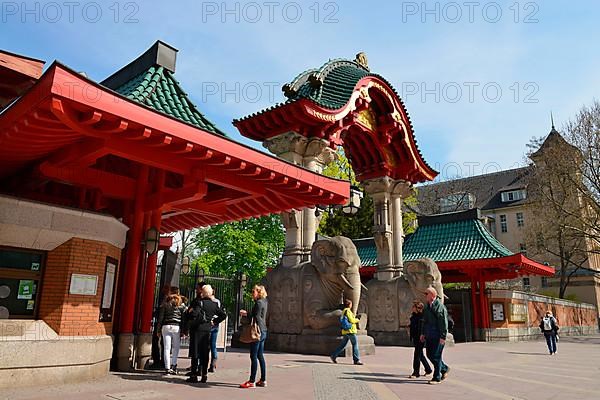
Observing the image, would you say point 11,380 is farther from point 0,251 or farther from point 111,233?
point 111,233

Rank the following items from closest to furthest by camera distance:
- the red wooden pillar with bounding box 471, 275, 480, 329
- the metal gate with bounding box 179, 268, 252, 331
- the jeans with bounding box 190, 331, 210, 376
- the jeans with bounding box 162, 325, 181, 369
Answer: the jeans with bounding box 190, 331, 210, 376, the jeans with bounding box 162, 325, 181, 369, the metal gate with bounding box 179, 268, 252, 331, the red wooden pillar with bounding box 471, 275, 480, 329

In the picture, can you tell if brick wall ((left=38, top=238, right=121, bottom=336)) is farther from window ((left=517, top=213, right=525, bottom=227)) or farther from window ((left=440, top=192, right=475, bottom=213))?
window ((left=517, top=213, right=525, bottom=227))

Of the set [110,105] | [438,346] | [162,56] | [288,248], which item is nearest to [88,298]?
[110,105]

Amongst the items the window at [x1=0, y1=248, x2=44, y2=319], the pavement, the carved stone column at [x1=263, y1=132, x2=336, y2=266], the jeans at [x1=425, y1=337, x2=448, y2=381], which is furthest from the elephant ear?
the window at [x1=0, y1=248, x2=44, y2=319]

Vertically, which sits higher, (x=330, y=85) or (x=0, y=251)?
(x=330, y=85)

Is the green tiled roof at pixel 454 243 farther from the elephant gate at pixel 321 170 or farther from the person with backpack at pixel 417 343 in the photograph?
the person with backpack at pixel 417 343

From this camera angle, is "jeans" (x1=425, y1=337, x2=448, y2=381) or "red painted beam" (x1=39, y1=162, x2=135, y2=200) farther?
"jeans" (x1=425, y1=337, x2=448, y2=381)

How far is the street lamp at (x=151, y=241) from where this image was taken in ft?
29.2

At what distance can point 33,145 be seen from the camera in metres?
6.92

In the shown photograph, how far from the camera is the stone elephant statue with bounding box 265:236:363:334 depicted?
39.0 feet

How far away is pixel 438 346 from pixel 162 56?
25.7 ft

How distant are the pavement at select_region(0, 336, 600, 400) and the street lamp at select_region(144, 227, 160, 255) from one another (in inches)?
89.0

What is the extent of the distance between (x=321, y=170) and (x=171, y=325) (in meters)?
7.63

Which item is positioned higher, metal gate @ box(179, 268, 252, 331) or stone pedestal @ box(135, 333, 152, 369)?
metal gate @ box(179, 268, 252, 331)
